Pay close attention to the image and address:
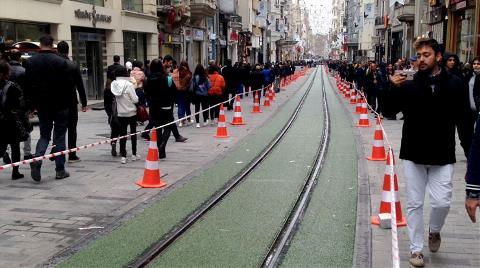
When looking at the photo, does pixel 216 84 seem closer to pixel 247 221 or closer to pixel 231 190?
pixel 231 190

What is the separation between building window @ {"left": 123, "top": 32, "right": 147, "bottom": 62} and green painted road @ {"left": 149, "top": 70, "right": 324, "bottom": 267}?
1859 centimetres

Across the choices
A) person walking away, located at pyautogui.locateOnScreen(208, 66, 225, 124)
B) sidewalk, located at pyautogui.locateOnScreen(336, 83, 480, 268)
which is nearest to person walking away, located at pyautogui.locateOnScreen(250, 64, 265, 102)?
person walking away, located at pyautogui.locateOnScreen(208, 66, 225, 124)

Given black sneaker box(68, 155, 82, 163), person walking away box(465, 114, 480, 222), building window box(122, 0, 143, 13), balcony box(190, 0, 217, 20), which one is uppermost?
balcony box(190, 0, 217, 20)

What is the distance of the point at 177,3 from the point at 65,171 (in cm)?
2659

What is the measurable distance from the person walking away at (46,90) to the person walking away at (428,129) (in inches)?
222

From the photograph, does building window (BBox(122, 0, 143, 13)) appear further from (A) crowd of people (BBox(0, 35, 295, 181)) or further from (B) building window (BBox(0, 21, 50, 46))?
(A) crowd of people (BBox(0, 35, 295, 181))

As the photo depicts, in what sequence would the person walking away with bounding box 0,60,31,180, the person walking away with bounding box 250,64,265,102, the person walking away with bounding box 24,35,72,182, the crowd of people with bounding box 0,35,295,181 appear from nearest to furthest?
the person walking away with bounding box 0,60,31,180 → the crowd of people with bounding box 0,35,295,181 → the person walking away with bounding box 24,35,72,182 → the person walking away with bounding box 250,64,265,102

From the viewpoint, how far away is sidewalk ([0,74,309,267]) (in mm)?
5866

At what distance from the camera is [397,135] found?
14.7m

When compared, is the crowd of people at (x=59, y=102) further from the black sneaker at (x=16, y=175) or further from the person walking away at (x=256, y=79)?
the person walking away at (x=256, y=79)

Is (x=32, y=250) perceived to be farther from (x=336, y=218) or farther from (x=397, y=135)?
(x=397, y=135)

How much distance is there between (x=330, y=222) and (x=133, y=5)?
2452 cm

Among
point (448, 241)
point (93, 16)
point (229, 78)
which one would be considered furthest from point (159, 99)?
point (93, 16)

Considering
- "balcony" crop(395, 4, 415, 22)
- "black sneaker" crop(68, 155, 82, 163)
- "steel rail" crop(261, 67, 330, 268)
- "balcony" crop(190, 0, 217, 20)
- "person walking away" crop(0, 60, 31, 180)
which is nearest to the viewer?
"steel rail" crop(261, 67, 330, 268)
